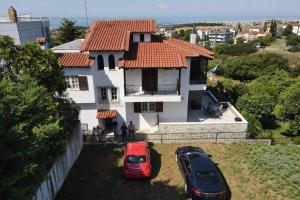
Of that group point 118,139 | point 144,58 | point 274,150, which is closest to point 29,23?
point 144,58

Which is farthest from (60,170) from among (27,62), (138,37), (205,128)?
(138,37)

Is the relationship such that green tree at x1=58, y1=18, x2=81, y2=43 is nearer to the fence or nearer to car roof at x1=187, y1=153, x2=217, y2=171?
the fence

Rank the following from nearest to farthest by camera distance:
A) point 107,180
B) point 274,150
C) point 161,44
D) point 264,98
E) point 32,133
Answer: point 32,133 < point 107,180 < point 274,150 < point 161,44 < point 264,98

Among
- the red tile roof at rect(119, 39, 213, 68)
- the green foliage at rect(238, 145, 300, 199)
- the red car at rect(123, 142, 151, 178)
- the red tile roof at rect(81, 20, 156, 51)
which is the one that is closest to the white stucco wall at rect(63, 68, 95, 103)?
the red tile roof at rect(81, 20, 156, 51)

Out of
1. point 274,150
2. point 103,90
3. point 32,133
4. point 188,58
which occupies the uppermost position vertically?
point 188,58

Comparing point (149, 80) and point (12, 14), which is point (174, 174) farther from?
point (12, 14)

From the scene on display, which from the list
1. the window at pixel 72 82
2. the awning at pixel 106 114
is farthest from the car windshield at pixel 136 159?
the window at pixel 72 82

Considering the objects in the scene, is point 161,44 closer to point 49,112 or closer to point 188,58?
point 188,58
